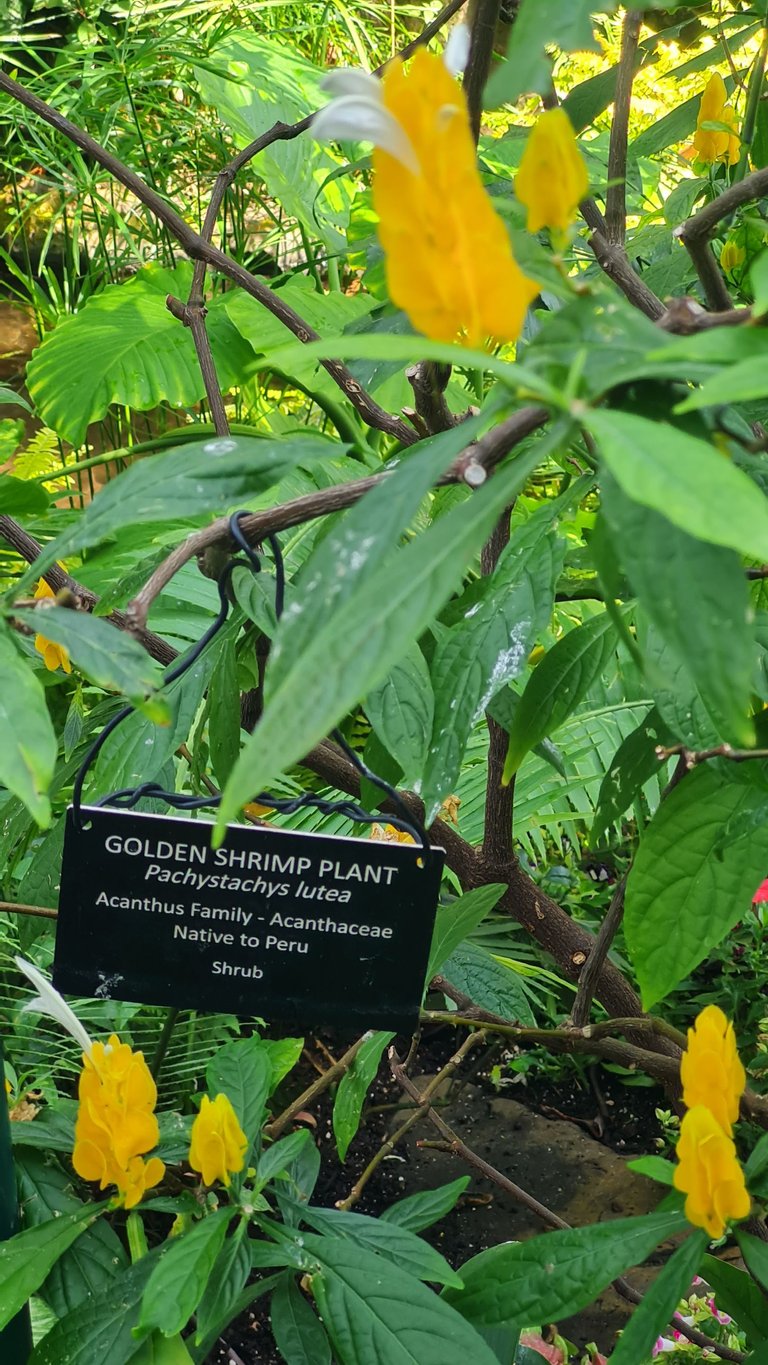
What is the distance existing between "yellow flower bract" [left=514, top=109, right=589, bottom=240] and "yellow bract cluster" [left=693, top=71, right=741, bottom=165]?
515 millimetres

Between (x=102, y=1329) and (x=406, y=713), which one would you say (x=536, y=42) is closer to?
(x=406, y=713)

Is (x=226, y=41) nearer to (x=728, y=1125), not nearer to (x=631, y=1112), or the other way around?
(x=631, y=1112)

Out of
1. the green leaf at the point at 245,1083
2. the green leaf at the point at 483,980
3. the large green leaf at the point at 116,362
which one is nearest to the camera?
the green leaf at the point at 245,1083

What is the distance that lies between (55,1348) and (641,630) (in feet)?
1.65

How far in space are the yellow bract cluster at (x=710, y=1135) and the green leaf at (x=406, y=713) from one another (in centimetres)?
17

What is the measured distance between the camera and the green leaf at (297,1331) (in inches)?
26.4

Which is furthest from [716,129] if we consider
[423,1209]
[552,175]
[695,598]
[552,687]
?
[423,1209]

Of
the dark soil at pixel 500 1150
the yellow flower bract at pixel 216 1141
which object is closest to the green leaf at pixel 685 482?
the yellow flower bract at pixel 216 1141

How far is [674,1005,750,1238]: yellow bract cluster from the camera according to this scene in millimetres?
501

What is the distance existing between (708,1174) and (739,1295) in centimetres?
27

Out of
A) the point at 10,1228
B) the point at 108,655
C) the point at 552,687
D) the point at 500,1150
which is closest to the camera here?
the point at 108,655

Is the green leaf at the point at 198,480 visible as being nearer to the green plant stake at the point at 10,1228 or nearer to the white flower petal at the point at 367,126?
the white flower petal at the point at 367,126

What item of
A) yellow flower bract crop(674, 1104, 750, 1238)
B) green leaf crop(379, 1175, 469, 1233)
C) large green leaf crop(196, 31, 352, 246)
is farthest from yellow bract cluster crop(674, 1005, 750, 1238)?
large green leaf crop(196, 31, 352, 246)

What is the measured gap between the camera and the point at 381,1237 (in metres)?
0.69
